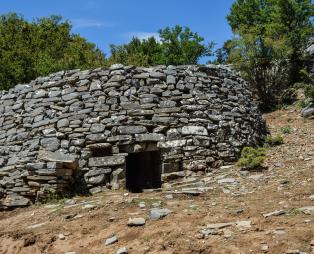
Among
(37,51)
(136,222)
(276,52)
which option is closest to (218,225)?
(136,222)

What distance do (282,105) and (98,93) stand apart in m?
7.93

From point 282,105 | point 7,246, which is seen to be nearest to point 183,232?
point 7,246

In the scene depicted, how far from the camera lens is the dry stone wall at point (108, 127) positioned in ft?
27.1

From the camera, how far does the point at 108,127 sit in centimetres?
882

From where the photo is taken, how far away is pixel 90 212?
Result: 683cm

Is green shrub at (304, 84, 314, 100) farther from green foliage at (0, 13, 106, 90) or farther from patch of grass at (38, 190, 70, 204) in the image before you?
patch of grass at (38, 190, 70, 204)

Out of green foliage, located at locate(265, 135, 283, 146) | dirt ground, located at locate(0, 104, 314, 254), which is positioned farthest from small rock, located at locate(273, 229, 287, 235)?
green foliage, located at locate(265, 135, 283, 146)

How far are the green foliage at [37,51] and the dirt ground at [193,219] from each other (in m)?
8.93

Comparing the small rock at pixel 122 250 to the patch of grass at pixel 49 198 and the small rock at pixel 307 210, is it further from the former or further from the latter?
Answer: the patch of grass at pixel 49 198

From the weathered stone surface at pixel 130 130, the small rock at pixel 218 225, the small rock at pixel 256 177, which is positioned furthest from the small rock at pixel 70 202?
the small rock at pixel 256 177

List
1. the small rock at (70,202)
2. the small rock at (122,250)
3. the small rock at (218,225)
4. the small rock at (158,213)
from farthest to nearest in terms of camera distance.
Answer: the small rock at (70,202), the small rock at (158,213), the small rock at (218,225), the small rock at (122,250)

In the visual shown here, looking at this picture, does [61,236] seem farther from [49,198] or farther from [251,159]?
[251,159]

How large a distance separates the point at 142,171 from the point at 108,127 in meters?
1.81

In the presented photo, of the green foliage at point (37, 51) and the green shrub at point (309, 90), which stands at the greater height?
the green foliage at point (37, 51)
